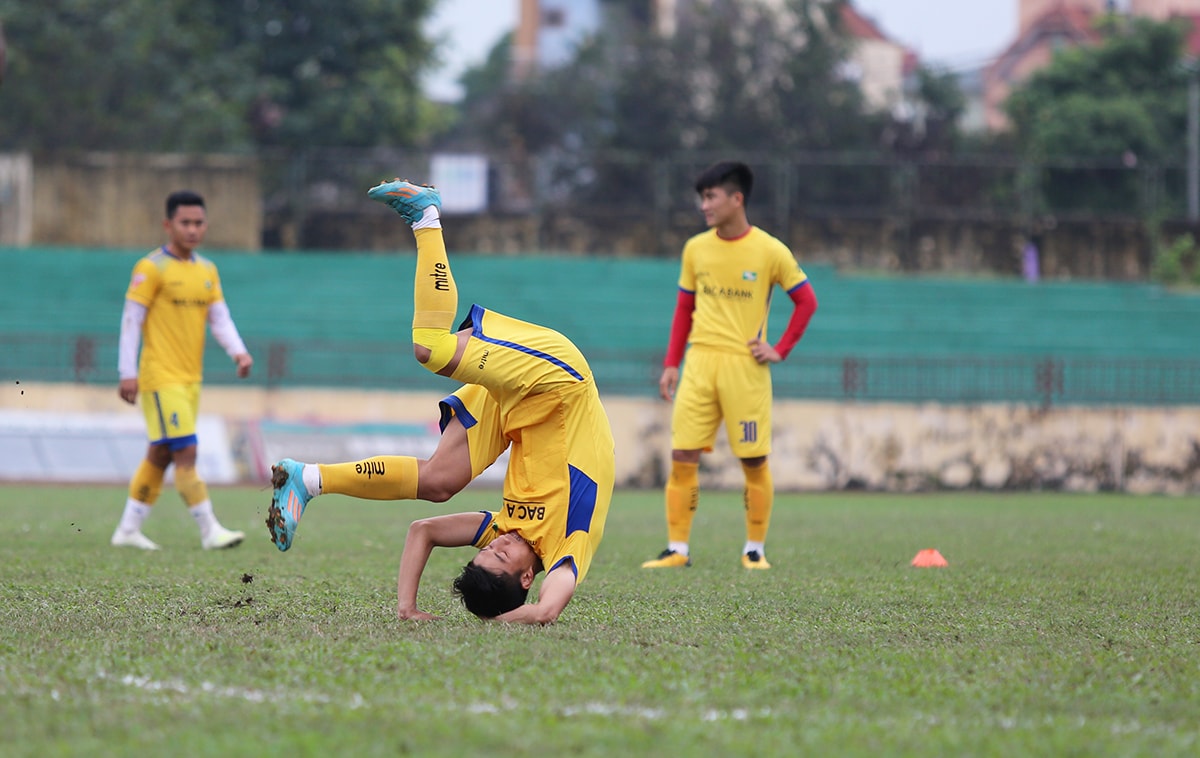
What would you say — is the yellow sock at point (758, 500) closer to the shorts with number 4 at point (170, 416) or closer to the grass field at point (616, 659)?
the grass field at point (616, 659)

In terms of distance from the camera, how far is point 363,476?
19.2 ft

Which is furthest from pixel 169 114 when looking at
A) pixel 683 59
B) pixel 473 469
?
pixel 473 469

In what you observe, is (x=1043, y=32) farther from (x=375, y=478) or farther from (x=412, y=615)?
(x=412, y=615)

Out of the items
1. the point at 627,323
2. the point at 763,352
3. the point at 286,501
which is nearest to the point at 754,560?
the point at 763,352

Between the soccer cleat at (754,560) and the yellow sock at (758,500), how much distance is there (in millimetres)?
96

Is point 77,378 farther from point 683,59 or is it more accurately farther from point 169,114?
point 683,59

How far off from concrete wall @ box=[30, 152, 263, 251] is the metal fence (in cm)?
1225

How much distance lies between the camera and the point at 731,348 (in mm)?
8898

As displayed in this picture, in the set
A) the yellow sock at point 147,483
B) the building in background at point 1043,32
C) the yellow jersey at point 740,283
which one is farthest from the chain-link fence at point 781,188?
the building in background at point 1043,32

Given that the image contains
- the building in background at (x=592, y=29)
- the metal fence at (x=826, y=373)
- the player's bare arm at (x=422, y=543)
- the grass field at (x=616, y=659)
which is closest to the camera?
the grass field at (x=616, y=659)

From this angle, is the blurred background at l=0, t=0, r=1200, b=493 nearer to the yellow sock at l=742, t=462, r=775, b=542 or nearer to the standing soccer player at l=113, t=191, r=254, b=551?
the standing soccer player at l=113, t=191, r=254, b=551

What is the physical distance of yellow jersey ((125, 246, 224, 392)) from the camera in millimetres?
9258

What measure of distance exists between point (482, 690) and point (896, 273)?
94.2ft

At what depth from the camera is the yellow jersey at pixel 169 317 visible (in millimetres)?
9258
